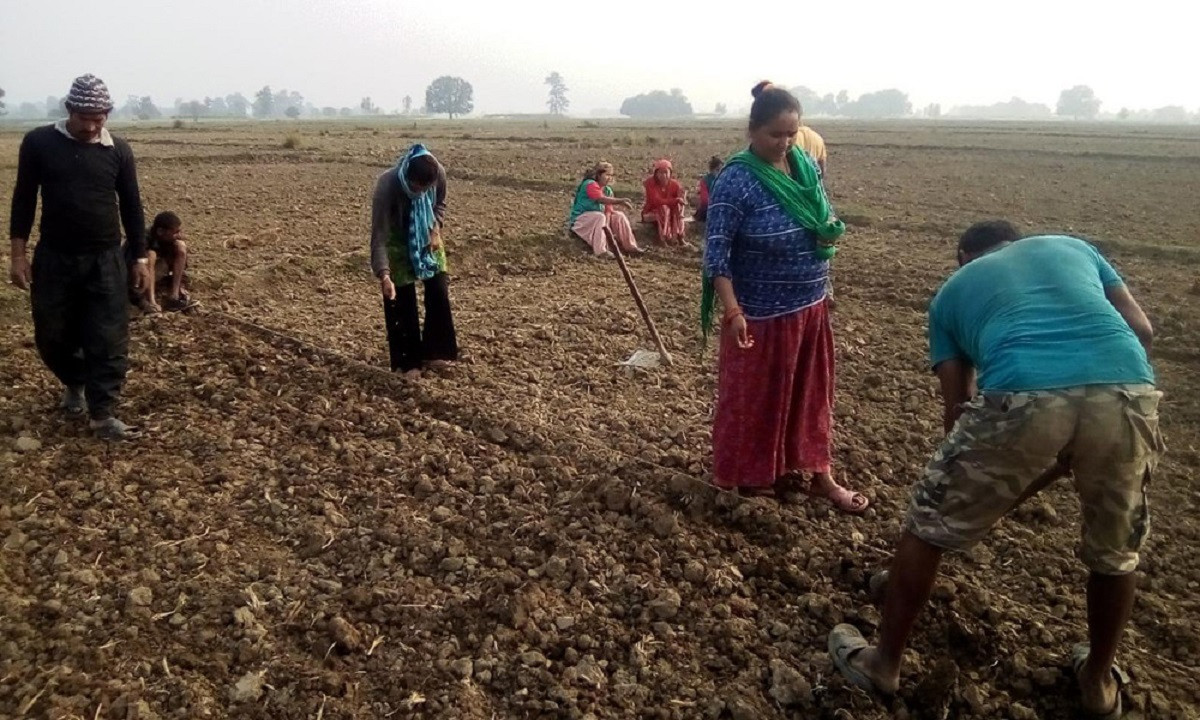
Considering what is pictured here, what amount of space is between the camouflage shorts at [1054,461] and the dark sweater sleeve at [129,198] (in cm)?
372

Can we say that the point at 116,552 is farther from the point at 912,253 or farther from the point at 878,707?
the point at 912,253

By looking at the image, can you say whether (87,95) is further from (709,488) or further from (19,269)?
(709,488)

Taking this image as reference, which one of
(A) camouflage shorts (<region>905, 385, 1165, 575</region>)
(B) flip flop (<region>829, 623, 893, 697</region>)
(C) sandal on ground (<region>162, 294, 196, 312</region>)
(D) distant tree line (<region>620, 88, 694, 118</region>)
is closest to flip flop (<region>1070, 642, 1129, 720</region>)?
(A) camouflage shorts (<region>905, 385, 1165, 575</region>)

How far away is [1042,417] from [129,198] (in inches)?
158

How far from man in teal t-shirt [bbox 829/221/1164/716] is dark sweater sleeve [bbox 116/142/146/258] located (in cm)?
367

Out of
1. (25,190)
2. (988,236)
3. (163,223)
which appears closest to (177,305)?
(163,223)

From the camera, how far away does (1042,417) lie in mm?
2141

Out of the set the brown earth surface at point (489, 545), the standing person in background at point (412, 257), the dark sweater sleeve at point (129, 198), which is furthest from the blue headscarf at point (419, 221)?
the dark sweater sleeve at point (129, 198)

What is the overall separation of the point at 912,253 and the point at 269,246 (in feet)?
22.2

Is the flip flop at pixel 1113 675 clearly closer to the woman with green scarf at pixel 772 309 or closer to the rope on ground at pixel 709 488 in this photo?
the rope on ground at pixel 709 488

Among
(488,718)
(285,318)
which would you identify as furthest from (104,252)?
(488,718)

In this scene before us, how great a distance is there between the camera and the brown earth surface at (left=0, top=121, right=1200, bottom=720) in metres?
2.66

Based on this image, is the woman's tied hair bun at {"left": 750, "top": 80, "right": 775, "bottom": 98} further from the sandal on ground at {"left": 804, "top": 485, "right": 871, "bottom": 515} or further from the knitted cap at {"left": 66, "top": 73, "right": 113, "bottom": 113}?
the knitted cap at {"left": 66, "top": 73, "right": 113, "bottom": 113}

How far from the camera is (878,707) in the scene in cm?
256
